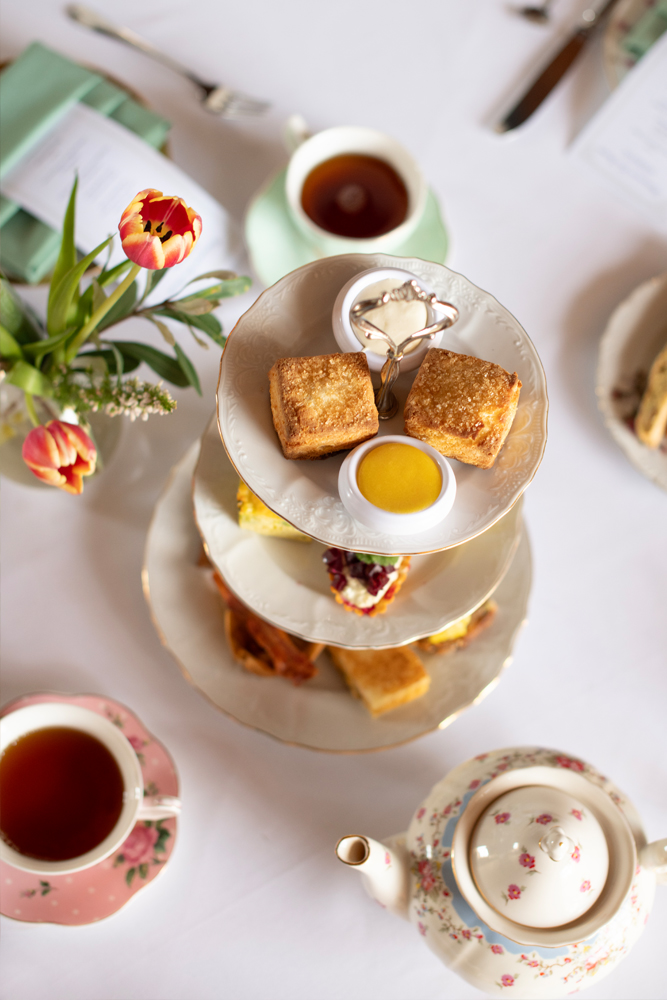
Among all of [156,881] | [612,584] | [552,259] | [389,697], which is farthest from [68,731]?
[552,259]

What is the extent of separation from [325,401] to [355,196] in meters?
0.52

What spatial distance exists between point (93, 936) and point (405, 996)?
353 millimetres

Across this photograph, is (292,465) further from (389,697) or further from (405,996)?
(405,996)

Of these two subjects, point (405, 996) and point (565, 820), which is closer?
point (565, 820)

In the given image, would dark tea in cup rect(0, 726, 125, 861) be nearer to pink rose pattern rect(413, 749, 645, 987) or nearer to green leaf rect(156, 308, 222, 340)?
pink rose pattern rect(413, 749, 645, 987)

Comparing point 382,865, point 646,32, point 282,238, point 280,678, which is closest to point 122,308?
point 282,238

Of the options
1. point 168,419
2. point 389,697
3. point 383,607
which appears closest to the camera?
point 383,607

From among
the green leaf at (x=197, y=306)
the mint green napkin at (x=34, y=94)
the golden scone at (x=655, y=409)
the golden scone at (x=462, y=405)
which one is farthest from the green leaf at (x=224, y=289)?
the golden scone at (x=655, y=409)

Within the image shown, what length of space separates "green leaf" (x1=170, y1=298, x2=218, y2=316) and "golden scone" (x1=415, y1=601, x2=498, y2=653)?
454 mm

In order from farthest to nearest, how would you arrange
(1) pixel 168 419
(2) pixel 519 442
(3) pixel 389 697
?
(1) pixel 168 419
(3) pixel 389 697
(2) pixel 519 442

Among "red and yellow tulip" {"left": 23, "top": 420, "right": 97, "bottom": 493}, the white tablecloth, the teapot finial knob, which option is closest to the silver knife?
the white tablecloth

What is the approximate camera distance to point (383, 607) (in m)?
0.66

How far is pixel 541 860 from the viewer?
57cm

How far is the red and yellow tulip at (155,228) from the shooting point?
46cm
